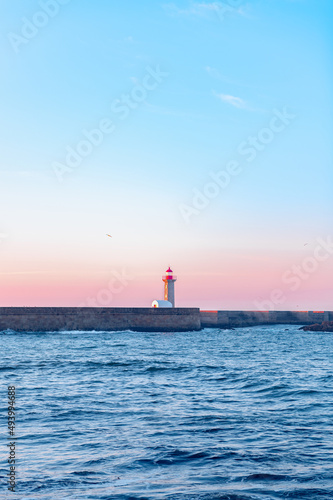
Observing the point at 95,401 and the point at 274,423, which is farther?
the point at 95,401

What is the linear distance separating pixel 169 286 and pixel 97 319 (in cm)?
1312

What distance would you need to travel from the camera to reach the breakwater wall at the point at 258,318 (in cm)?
7194

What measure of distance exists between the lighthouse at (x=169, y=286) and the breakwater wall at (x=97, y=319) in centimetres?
685

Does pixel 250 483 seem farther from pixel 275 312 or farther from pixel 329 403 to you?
pixel 275 312

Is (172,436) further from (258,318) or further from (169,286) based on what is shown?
(258,318)

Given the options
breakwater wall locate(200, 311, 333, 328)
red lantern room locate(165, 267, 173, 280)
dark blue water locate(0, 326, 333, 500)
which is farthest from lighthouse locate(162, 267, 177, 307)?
dark blue water locate(0, 326, 333, 500)

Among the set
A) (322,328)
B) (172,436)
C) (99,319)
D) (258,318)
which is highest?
(99,319)

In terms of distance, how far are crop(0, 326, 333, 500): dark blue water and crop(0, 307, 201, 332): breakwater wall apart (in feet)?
123

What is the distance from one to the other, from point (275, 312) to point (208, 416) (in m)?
68.9

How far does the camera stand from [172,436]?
898 cm

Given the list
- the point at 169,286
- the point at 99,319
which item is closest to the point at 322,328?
the point at 169,286

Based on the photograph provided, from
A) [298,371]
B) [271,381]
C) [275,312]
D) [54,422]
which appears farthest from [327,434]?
[275,312]

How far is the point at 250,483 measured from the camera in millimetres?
6477

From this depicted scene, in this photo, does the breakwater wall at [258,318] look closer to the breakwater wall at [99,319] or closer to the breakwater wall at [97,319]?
the breakwater wall at [99,319]
